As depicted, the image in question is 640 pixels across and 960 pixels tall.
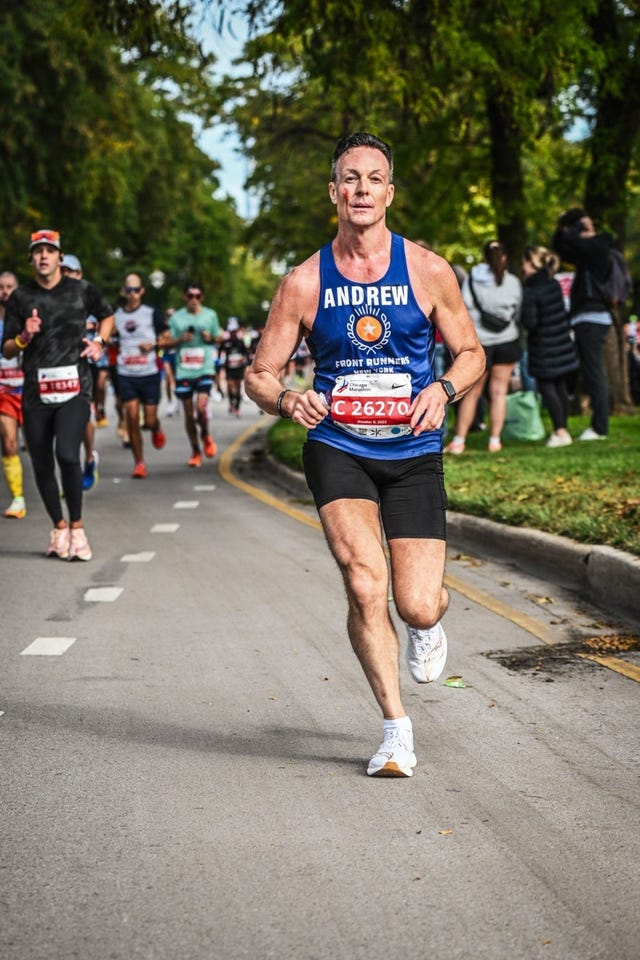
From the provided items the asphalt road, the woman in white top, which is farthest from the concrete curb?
the woman in white top

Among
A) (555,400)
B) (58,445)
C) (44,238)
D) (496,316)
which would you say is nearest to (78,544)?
(58,445)

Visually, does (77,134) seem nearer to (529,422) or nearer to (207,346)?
(207,346)

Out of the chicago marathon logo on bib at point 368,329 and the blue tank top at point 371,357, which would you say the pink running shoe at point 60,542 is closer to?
the blue tank top at point 371,357

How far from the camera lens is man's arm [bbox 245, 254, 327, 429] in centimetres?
504

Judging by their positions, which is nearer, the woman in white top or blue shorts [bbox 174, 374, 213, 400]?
the woman in white top

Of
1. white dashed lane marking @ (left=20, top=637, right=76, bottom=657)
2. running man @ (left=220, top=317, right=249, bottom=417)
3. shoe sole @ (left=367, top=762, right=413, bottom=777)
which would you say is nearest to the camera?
shoe sole @ (left=367, top=762, right=413, bottom=777)

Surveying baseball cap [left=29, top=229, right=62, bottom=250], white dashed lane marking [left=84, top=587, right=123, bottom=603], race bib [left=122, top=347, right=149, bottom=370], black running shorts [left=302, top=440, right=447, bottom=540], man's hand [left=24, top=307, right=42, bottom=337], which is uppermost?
baseball cap [left=29, top=229, right=62, bottom=250]

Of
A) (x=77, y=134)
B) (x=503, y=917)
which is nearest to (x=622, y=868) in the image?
(x=503, y=917)

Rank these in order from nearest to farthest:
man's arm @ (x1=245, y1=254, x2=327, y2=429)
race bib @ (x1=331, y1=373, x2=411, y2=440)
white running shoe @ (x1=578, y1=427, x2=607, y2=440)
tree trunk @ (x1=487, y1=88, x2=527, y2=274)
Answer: race bib @ (x1=331, y1=373, x2=411, y2=440), man's arm @ (x1=245, y1=254, x2=327, y2=429), white running shoe @ (x1=578, y1=427, x2=607, y2=440), tree trunk @ (x1=487, y1=88, x2=527, y2=274)

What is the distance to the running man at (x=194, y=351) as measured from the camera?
56.3 feet

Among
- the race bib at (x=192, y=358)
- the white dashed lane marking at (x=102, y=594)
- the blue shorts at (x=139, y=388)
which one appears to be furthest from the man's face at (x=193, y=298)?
the white dashed lane marking at (x=102, y=594)

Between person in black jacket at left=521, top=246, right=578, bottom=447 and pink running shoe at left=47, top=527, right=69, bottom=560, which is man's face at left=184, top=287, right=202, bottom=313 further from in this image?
pink running shoe at left=47, top=527, right=69, bottom=560

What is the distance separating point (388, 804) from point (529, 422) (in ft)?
40.2

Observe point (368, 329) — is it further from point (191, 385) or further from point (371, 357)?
point (191, 385)
